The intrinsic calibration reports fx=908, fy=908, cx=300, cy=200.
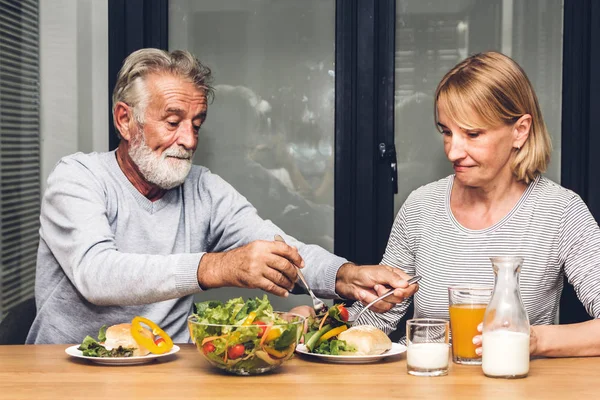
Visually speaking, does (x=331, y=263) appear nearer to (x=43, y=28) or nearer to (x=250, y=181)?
(x=250, y=181)

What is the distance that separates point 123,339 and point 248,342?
32cm

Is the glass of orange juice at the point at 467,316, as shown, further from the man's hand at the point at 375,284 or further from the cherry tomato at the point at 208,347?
the cherry tomato at the point at 208,347

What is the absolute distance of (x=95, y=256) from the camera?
220 centimetres

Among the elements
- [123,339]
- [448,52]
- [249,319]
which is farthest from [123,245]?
[448,52]

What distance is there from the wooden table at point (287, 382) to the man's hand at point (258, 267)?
180 millimetres

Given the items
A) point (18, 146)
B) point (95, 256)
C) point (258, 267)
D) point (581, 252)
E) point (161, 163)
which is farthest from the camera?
point (18, 146)

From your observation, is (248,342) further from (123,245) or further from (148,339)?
(123,245)

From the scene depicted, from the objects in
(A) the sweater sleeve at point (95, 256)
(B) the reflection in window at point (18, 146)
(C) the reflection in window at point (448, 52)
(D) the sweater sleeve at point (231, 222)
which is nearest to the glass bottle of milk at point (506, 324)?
(A) the sweater sleeve at point (95, 256)

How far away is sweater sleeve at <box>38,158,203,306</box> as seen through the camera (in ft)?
6.86

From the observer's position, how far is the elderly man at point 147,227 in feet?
7.06

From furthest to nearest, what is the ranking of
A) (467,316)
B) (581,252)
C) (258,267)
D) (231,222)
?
(231,222), (581,252), (258,267), (467,316)

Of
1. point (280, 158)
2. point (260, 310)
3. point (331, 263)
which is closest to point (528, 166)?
point (331, 263)

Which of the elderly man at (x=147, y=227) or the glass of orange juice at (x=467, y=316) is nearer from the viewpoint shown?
the glass of orange juice at (x=467, y=316)

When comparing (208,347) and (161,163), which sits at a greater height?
(161,163)
